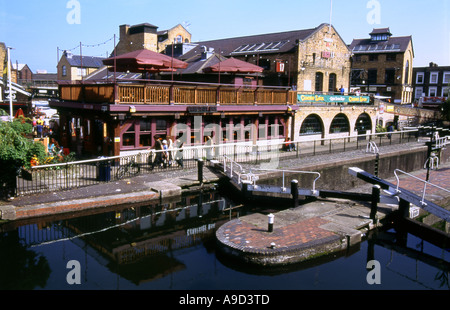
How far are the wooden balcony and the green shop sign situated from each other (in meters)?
1.60

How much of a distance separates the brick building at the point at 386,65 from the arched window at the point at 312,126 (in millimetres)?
23481

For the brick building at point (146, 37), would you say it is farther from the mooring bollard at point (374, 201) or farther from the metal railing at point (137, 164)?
the mooring bollard at point (374, 201)

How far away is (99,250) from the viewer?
10.4m

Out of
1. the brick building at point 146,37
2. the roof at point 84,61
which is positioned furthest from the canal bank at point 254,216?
the roof at point 84,61

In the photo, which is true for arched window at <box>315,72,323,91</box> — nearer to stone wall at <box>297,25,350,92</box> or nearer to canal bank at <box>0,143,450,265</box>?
stone wall at <box>297,25,350,92</box>

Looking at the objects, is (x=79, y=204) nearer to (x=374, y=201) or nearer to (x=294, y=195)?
(x=294, y=195)

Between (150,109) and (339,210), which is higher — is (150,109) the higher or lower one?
the higher one

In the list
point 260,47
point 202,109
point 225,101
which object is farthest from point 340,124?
point 202,109

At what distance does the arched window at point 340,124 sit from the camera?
97.7ft

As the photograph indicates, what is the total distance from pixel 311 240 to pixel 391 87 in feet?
153

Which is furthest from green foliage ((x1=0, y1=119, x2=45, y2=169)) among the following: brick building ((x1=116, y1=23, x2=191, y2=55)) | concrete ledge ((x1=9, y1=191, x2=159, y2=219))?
brick building ((x1=116, y1=23, x2=191, y2=55))

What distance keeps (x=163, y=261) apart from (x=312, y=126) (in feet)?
67.1

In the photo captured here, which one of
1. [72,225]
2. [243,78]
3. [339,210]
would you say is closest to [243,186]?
[339,210]
